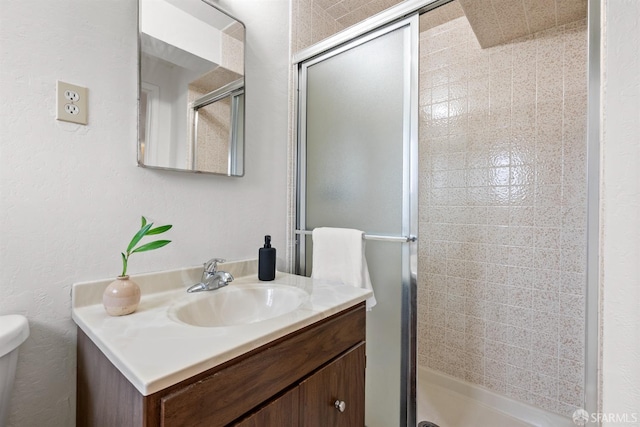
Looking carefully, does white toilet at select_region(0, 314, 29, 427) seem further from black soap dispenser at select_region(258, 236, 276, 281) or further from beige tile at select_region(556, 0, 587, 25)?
beige tile at select_region(556, 0, 587, 25)

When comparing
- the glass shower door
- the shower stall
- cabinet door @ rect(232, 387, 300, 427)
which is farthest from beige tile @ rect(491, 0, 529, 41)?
cabinet door @ rect(232, 387, 300, 427)

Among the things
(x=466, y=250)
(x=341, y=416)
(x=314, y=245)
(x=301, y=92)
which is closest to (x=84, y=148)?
(x=314, y=245)

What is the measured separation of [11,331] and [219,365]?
47 centimetres

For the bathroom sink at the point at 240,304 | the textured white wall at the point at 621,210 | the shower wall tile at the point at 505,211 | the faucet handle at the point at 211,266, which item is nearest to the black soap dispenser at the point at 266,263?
the bathroom sink at the point at 240,304

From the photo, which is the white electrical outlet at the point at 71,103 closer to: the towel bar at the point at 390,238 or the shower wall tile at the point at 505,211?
the towel bar at the point at 390,238

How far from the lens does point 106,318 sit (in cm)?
72

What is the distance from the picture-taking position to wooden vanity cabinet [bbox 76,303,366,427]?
0.50 meters

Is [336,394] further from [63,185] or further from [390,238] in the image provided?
Result: [63,185]

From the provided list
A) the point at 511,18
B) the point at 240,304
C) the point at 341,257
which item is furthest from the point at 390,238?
the point at 511,18

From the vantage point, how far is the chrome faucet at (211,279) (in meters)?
0.97

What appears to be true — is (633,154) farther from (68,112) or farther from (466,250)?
(68,112)

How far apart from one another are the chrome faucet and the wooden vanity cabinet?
32 centimetres

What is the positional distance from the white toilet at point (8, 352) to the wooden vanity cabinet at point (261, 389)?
0.43 feet

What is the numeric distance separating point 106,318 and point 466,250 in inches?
69.2
